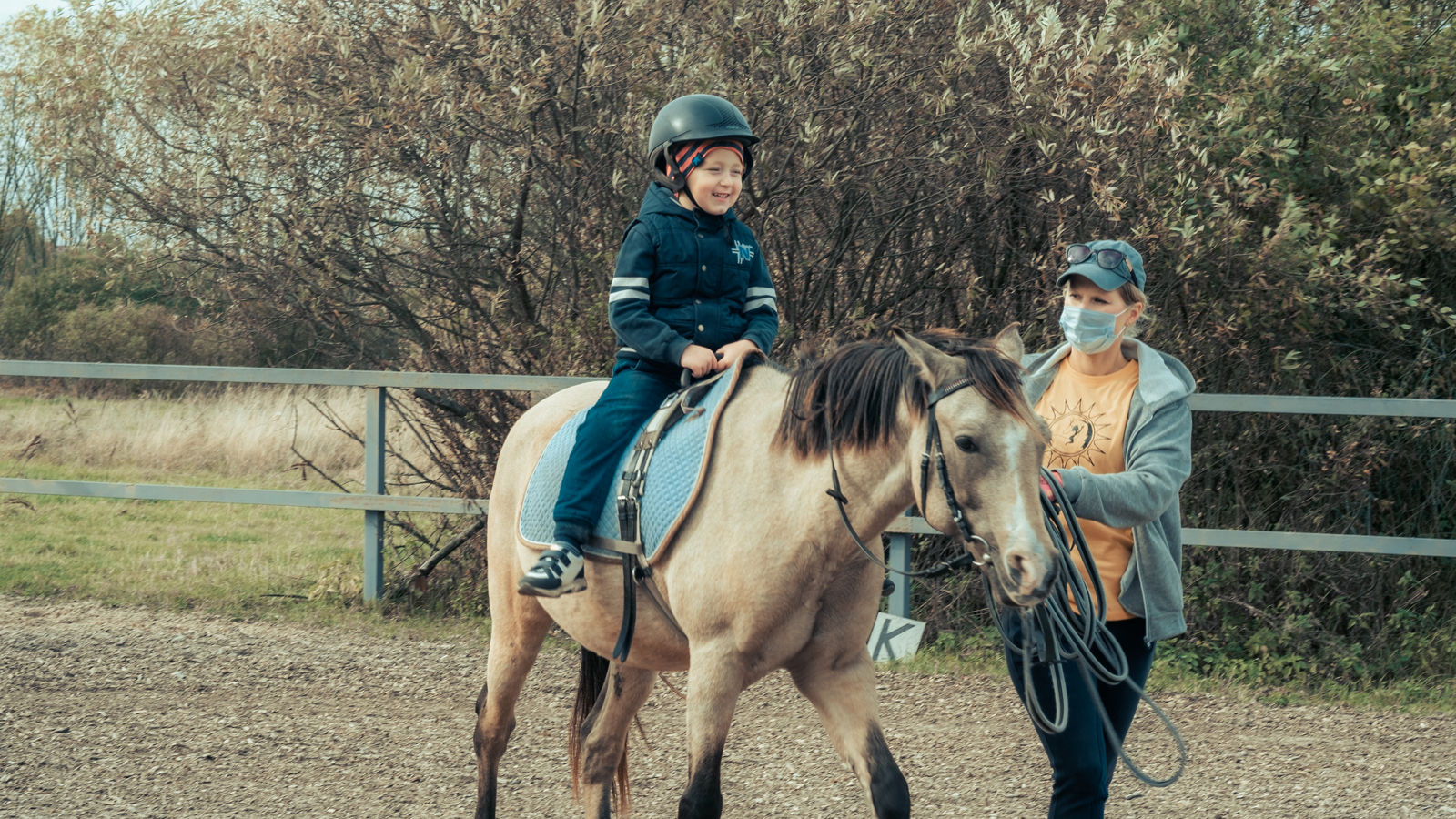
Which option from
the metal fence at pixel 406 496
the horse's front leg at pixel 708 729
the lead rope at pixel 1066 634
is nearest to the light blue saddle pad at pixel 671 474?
the horse's front leg at pixel 708 729

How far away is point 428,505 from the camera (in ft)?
21.6

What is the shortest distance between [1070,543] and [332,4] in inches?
215

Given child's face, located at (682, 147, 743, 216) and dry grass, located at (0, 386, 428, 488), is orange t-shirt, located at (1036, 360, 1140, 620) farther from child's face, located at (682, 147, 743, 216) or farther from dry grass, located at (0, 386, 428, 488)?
dry grass, located at (0, 386, 428, 488)

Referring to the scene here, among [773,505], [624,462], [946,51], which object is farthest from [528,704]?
[946,51]

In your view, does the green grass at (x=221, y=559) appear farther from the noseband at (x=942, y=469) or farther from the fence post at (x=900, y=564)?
the noseband at (x=942, y=469)

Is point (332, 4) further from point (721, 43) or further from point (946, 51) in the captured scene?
point (946, 51)

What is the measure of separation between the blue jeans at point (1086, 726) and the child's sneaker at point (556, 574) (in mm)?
1131

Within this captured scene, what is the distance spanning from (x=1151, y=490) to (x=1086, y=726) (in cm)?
61

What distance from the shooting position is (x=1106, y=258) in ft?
9.53

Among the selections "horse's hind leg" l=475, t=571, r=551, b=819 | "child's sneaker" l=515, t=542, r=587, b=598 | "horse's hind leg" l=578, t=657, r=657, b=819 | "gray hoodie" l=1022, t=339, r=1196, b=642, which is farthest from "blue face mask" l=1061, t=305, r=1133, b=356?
"horse's hind leg" l=475, t=571, r=551, b=819

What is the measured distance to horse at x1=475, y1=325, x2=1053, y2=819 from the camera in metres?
2.22

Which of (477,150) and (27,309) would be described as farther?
(27,309)

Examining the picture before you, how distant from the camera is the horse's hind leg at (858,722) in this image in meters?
2.55

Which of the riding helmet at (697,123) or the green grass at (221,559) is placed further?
the green grass at (221,559)
